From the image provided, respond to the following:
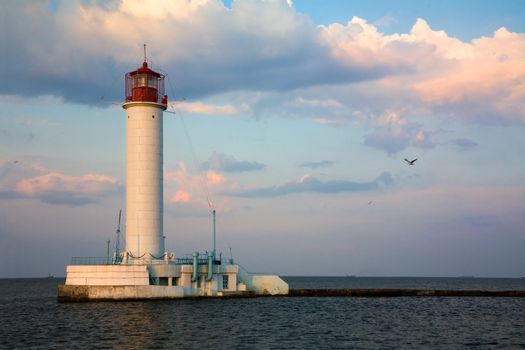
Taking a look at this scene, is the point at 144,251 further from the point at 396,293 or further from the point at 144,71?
the point at 396,293

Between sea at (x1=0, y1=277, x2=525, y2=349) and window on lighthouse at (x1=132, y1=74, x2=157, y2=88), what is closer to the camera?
sea at (x1=0, y1=277, x2=525, y2=349)

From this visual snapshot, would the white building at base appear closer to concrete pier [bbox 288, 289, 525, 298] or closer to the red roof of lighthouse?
the red roof of lighthouse

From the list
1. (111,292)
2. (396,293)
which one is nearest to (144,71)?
(111,292)

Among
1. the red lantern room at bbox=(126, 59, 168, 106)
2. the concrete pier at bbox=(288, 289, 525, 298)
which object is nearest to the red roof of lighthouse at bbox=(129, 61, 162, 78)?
the red lantern room at bbox=(126, 59, 168, 106)

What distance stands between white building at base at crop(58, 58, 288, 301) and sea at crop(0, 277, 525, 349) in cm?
131

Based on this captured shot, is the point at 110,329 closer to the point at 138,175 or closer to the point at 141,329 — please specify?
the point at 141,329

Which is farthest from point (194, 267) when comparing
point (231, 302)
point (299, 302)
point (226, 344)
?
point (226, 344)

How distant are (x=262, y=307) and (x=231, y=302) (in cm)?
388

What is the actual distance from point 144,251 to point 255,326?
1638 centimetres

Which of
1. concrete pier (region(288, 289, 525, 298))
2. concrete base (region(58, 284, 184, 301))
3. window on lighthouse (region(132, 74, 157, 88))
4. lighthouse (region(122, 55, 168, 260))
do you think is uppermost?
window on lighthouse (region(132, 74, 157, 88))

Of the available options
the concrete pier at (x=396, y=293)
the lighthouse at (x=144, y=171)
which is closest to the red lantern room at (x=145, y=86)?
the lighthouse at (x=144, y=171)

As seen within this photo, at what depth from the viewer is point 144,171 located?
183 ft

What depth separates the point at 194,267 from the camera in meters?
56.2

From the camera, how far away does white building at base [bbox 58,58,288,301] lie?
2047 inches
